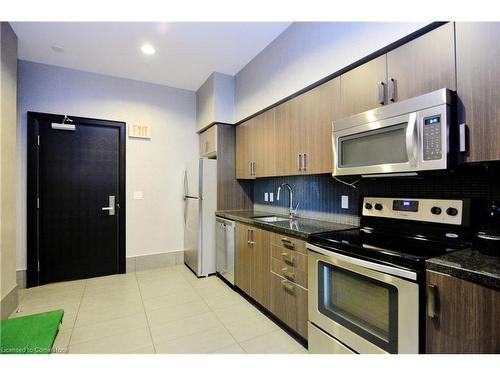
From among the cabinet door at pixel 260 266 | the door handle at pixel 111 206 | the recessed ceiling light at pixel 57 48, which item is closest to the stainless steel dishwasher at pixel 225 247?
the cabinet door at pixel 260 266

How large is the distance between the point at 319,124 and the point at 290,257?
3.77 ft

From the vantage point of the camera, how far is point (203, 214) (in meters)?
3.37

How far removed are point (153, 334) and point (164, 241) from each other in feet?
6.18

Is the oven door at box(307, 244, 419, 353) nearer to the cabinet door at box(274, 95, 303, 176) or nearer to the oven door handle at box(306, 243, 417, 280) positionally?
the oven door handle at box(306, 243, 417, 280)

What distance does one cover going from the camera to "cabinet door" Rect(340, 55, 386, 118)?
1682 mm

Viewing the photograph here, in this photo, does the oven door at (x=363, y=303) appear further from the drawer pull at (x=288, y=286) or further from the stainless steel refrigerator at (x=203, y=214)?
the stainless steel refrigerator at (x=203, y=214)

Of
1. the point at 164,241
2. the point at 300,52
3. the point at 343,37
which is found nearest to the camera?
the point at 343,37

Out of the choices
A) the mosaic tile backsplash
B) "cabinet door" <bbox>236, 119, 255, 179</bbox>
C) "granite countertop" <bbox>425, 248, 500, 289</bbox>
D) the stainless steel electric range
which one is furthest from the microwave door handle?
"cabinet door" <bbox>236, 119, 255, 179</bbox>

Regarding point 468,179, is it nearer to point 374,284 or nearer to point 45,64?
point 374,284

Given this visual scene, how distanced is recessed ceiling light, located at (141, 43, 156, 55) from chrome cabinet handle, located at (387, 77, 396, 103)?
2482 mm

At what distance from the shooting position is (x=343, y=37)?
187cm

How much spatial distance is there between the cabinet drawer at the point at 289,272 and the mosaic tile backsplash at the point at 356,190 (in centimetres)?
70

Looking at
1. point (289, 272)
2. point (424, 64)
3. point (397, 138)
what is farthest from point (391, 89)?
point (289, 272)
